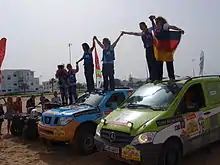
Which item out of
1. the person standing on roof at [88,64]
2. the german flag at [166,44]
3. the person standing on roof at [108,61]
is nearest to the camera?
the german flag at [166,44]

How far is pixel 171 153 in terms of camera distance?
17.3 feet

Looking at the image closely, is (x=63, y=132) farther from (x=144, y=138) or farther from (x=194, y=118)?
(x=194, y=118)

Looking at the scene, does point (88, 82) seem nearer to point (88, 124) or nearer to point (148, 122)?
point (88, 124)

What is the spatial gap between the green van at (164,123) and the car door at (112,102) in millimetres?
1523

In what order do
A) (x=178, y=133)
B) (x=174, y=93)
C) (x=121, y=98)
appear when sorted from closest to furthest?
(x=178, y=133) → (x=174, y=93) → (x=121, y=98)

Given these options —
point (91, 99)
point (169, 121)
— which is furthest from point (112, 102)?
point (169, 121)

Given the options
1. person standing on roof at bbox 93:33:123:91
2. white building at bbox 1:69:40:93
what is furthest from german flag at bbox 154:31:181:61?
white building at bbox 1:69:40:93

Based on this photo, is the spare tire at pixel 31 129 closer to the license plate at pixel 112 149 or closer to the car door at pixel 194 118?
the license plate at pixel 112 149

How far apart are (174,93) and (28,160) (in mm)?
4423

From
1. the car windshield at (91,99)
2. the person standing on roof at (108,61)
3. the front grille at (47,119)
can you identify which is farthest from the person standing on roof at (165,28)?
the front grille at (47,119)

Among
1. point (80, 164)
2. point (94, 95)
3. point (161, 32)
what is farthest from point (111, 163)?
point (161, 32)

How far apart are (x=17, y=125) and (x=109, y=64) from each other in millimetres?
4648

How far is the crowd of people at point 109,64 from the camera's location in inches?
314

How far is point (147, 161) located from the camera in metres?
4.91
